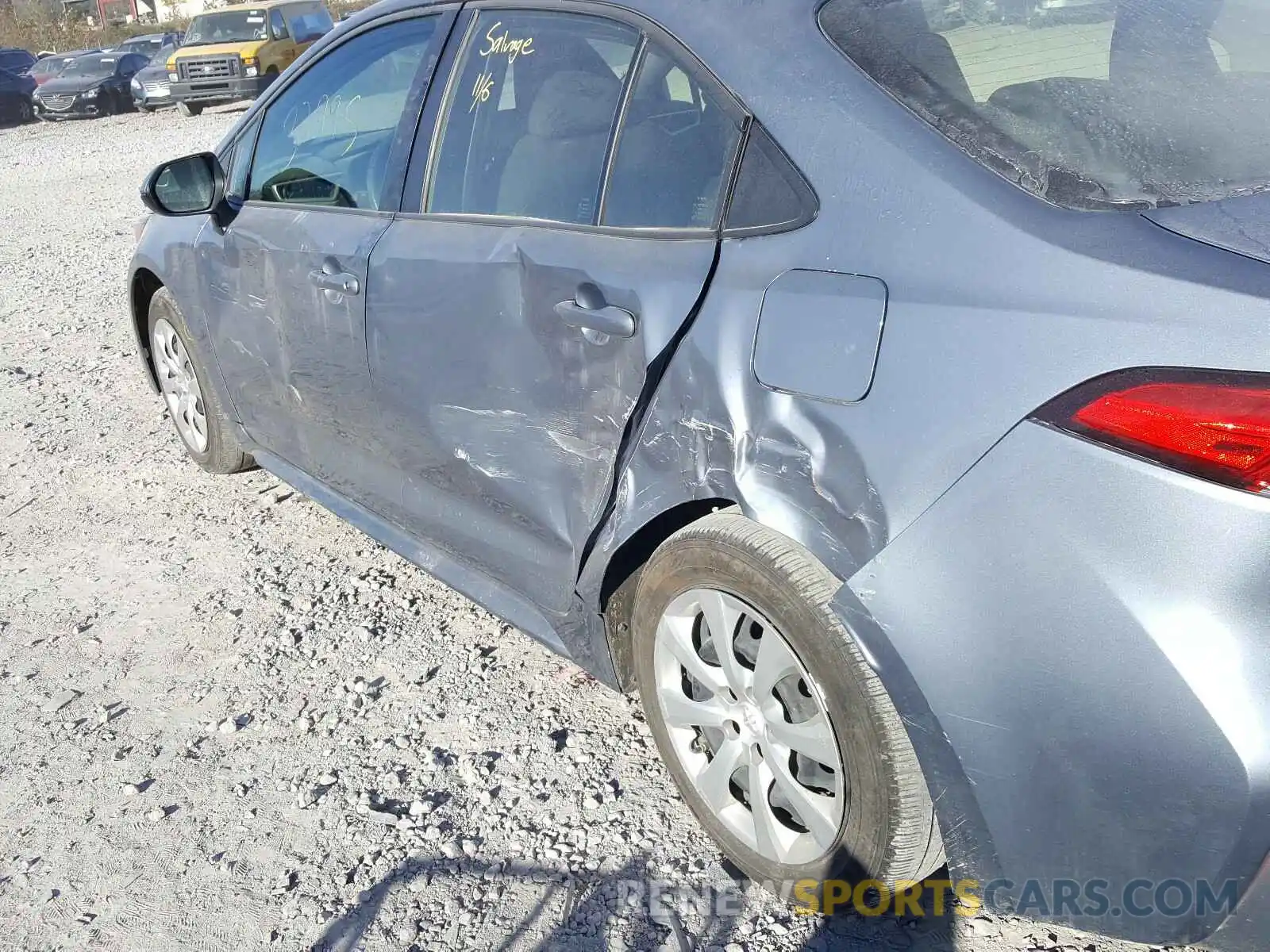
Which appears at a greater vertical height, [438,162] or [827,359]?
[438,162]

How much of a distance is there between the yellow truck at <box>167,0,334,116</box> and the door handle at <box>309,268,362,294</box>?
60.1 feet

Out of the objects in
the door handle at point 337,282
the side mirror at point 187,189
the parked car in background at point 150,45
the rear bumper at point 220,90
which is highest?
the side mirror at point 187,189

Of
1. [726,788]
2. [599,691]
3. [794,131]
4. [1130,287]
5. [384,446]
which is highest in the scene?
[794,131]

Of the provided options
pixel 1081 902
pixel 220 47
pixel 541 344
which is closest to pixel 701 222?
pixel 541 344

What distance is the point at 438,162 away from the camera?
9.57ft

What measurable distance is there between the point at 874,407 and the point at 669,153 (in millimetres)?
815

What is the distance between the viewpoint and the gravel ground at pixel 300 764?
234cm

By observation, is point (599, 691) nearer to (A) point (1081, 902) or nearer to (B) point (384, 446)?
(B) point (384, 446)

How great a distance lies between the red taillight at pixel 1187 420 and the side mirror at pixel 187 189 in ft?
9.80

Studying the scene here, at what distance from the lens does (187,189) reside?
3.72 meters

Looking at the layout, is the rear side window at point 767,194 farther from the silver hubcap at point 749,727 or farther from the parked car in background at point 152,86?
the parked car in background at point 152,86

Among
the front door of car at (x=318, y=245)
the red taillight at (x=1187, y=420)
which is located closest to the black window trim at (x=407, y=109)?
the front door of car at (x=318, y=245)

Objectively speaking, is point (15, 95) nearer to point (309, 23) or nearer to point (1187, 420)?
point (309, 23)

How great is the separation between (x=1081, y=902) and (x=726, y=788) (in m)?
0.77
